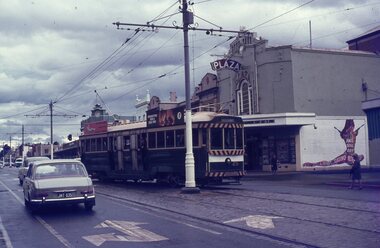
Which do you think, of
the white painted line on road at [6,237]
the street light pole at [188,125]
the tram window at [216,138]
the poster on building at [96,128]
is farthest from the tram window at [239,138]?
the white painted line on road at [6,237]

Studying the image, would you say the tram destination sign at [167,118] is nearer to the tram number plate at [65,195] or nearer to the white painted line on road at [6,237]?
the tram number plate at [65,195]

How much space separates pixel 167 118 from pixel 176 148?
1.69m

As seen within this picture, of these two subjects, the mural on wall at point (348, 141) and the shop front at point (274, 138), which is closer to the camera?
the shop front at point (274, 138)

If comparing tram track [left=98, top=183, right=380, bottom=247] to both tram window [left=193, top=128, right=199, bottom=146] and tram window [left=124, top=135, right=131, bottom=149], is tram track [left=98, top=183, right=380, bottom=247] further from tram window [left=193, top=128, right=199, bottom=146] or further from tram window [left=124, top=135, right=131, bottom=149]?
tram window [left=124, top=135, right=131, bottom=149]

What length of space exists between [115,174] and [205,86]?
20.4m

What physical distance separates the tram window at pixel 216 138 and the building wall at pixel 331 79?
17.0 meters

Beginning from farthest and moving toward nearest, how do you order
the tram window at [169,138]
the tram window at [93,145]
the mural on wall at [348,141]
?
1. the mural on wall at [348,141]
2. the tram window at [93,145]
3. the tram window at [169,138]

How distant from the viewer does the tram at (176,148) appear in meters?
21.0

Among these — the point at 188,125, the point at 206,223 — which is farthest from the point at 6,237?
the point at 188,125

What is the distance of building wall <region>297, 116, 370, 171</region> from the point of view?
36406 mm

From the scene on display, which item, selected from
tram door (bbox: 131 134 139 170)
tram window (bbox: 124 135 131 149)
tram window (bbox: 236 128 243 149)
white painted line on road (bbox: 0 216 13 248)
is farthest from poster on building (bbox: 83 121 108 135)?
white painted line on road (bbox: 0 216 13 248)

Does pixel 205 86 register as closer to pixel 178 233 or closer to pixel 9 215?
pixel 9 215

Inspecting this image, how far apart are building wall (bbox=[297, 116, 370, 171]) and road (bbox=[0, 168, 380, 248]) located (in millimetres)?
19895

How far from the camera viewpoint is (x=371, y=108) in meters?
24.8
